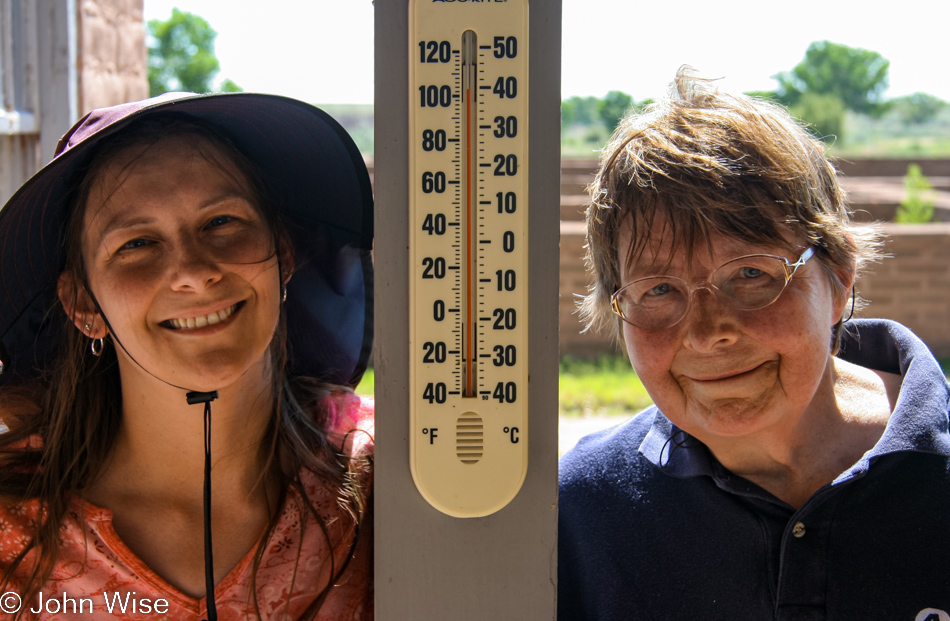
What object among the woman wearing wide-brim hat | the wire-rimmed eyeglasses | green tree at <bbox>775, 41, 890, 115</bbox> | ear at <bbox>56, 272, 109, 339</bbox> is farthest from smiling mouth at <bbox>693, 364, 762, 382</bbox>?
green tree at <bbox>775, 41, 890, 115</bbox>

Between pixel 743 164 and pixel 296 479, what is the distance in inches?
48.0

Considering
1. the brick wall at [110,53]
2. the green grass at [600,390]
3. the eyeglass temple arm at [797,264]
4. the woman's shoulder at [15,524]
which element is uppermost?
the brick wall at [110,53]

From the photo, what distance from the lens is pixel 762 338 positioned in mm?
1751

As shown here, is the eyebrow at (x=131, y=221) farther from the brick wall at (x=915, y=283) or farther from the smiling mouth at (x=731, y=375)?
the brick wall at (x=915, y=283)

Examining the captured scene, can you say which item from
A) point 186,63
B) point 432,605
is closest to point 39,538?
point 432,605

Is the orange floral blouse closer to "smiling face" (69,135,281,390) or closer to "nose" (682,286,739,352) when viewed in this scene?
"smiling face" (69,135,281,390)

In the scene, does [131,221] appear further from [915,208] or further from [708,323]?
[915,208]

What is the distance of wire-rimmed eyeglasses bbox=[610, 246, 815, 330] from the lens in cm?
176

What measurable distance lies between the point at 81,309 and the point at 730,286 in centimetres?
144

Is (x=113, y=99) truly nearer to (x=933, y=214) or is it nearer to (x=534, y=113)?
(x=534, y=113)

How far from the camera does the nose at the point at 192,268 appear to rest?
1739mm

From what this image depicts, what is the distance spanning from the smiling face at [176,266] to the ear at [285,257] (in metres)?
0.11

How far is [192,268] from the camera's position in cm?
175

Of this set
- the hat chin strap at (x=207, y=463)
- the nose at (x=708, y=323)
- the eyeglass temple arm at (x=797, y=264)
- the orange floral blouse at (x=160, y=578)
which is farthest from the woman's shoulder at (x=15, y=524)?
the eyeglass temple arm at (x=797, y=264)
